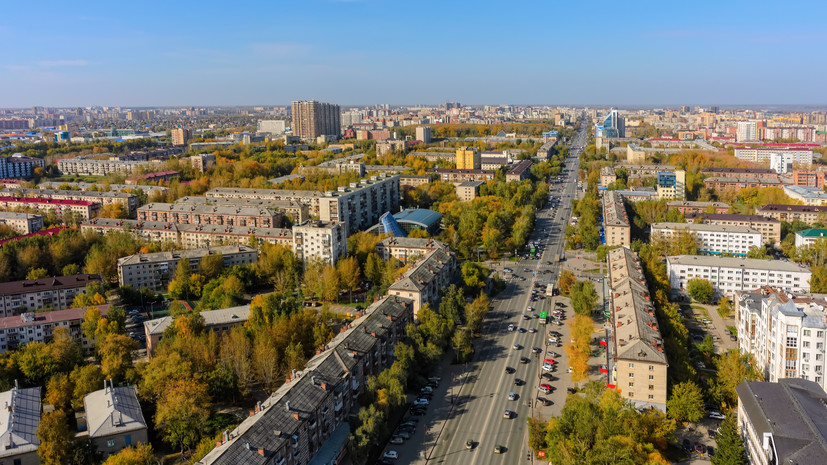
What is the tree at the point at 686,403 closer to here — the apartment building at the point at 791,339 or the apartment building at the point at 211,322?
the apartment building at the point at 791,339

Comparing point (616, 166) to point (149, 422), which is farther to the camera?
point (616, 166)

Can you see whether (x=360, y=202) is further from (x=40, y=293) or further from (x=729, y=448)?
(x=729, y=448)

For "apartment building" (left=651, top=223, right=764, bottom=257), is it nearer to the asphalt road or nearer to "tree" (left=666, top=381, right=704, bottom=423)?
the asphalt road

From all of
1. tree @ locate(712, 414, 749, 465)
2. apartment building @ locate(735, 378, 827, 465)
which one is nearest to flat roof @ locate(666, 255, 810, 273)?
apartment building @ locate(735, 378, 827, 465)

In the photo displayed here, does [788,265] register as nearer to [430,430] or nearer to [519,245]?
[519,245]

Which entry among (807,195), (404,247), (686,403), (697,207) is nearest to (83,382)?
(404,247)

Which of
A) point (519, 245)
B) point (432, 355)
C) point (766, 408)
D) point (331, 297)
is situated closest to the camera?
point (766, 408)

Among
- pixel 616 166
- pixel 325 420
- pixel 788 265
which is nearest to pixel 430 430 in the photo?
pixel 325 420
